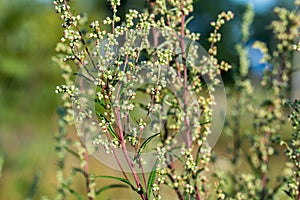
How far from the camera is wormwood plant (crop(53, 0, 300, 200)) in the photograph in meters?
1.04

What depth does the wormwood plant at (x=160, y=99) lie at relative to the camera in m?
1.04

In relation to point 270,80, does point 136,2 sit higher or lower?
higher

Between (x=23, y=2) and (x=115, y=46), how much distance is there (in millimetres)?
6520

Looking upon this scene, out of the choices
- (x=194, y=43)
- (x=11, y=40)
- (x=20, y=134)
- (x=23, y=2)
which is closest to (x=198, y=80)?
(x=194, y=43)

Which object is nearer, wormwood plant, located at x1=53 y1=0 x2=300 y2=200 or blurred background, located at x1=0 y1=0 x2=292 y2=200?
wormwood plant, located at x1=53 y1=0 x2=300 y2=200

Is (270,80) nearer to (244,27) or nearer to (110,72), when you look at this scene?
(244,27)

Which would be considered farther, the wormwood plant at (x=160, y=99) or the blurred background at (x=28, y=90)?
the blurred background at (x=28, y=90)

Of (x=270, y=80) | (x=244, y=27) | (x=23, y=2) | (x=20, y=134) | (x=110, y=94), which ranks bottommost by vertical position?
(x=110, y=94)

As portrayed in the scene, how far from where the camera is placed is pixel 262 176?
174cm

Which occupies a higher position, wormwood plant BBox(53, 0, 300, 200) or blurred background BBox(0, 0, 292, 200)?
blurred background BBox(0, 0, 292, 200)

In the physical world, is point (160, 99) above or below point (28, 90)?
below

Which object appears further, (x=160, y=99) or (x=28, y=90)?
(x=28, y=90)

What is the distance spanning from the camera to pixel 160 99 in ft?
4.51

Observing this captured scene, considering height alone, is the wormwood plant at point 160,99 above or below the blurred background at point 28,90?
below
